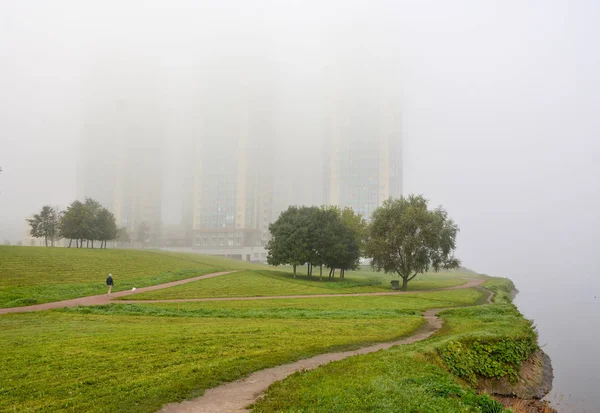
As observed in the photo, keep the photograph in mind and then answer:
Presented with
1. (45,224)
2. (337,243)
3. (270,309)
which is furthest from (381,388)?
(45,224)

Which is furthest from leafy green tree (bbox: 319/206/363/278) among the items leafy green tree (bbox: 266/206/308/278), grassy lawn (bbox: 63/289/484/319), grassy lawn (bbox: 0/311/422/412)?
grassy lawn (bbox: 0/311/422/412)

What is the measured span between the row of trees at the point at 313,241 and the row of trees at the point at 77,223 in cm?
5681

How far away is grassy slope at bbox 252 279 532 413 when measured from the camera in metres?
11.4

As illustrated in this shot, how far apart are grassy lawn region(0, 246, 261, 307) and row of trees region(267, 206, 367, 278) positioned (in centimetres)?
1469

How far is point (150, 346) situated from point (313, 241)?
5564cm

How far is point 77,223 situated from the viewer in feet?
323

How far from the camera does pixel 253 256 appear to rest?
191375 millimetres

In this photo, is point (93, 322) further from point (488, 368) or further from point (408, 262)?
point (408, 262)

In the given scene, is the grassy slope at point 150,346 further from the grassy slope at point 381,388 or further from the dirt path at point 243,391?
the grassy slope at point 381,388

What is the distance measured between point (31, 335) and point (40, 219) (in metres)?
104

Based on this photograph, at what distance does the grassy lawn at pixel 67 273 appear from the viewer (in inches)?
1458

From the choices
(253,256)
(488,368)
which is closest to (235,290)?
(488,368)

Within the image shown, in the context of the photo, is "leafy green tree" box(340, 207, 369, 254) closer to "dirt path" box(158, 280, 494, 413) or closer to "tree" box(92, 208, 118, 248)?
"dirt path" box(158, 280, 494, 413)

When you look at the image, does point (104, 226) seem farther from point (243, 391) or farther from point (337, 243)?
point (243, 391)
